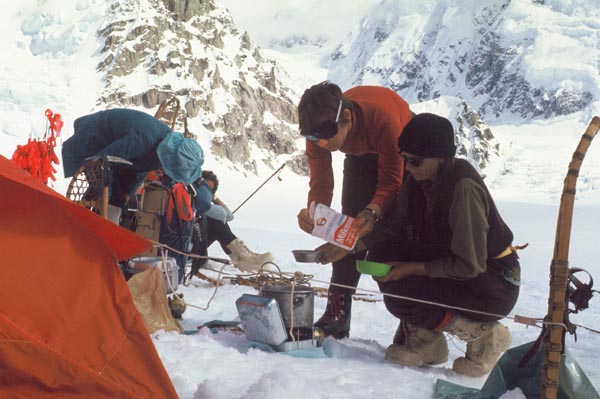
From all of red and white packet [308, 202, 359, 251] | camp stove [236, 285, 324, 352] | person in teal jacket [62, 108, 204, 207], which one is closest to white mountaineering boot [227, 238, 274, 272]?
person in teal jacket [62, 108, 204, 207]

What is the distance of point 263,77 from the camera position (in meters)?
68.9

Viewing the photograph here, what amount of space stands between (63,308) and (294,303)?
3.54 feet

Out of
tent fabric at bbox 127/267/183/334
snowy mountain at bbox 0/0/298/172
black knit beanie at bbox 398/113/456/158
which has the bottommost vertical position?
tent fabric at bbox 127/267/183/334

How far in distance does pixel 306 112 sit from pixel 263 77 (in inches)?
2675

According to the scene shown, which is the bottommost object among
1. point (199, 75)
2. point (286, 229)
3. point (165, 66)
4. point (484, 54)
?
point (286, 229)

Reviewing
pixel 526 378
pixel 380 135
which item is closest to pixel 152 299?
pixel 380 135

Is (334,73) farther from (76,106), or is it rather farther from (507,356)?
(507,356)

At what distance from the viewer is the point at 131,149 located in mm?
3646

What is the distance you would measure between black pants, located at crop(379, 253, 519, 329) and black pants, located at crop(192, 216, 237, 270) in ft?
8.47

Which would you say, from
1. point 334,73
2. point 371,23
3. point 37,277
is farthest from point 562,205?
point 371,23

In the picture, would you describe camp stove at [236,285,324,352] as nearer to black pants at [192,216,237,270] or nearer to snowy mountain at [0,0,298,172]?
black pants at [192,216,237,270]

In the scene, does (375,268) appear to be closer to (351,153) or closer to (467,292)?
(467,292)

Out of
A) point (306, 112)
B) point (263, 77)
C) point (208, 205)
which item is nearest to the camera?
point (306, 112)

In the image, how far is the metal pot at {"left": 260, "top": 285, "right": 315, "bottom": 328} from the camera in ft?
8.36
